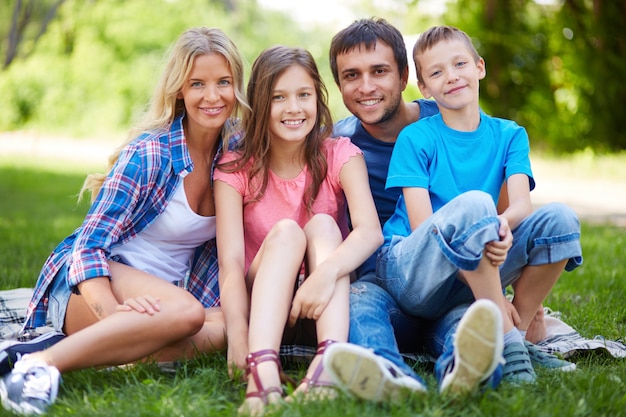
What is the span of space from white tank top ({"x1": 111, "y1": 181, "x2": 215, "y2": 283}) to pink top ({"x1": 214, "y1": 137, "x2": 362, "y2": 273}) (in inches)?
7.0

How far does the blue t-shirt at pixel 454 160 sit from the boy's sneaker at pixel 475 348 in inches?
33.0

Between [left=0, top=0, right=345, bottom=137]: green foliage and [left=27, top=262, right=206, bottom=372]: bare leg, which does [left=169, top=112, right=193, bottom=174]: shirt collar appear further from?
[left=0, top=0, right=345, bottom=137]: green foliage

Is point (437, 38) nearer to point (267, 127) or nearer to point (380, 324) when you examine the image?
point (267, 127)

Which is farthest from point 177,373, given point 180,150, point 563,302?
point 563,302

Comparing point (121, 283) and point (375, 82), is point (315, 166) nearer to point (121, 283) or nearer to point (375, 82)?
point (375, 82)

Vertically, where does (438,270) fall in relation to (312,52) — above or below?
below

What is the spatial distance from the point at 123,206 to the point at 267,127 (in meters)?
0.63

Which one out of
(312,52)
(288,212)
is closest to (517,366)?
(288,212)

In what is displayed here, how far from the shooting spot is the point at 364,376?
2041 mm

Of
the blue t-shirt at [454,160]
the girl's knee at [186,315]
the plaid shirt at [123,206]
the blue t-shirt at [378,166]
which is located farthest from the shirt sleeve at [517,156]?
the girl's knee at [186,315]

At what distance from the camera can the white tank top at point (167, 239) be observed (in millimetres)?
2863

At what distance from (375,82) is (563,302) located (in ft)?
5.28

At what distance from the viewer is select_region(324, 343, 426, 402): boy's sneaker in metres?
2.00

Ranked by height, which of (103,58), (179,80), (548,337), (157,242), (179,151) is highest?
(103,58)
